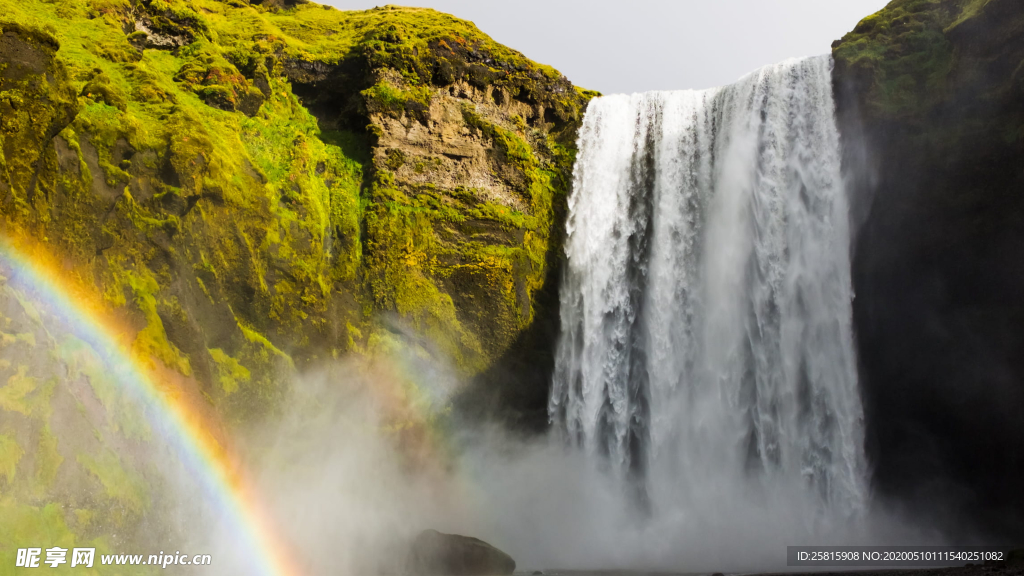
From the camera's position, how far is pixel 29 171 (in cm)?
1334

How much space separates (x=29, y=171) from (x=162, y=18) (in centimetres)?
1056

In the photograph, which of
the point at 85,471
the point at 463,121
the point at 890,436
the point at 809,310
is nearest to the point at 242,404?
the point at 85,471

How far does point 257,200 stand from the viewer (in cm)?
1869

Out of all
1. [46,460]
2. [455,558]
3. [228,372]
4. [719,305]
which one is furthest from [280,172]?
[719,305]

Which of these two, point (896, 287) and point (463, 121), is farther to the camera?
point (463, 121)

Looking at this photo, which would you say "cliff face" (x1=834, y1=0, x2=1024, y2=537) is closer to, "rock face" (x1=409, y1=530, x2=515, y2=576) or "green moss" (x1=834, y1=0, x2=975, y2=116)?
"green moss" (x1=834, y1=0, x2=975, y2=116)

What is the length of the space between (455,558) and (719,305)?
457 inches

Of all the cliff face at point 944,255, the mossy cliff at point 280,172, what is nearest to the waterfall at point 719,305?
the cliff face at point 944,255

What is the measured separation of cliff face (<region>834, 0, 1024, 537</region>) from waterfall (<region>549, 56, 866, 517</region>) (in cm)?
94

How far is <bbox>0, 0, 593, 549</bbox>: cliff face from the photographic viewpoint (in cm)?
1305

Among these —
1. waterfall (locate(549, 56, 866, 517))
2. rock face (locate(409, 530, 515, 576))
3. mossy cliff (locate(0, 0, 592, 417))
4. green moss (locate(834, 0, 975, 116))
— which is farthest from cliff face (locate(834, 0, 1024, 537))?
rock face (locate(409, 530, 515, 576))

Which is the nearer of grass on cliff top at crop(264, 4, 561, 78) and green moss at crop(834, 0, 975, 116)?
green moss at crop(834, 0, 975, 116)

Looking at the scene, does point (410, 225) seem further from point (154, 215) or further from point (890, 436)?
point (890, 436)

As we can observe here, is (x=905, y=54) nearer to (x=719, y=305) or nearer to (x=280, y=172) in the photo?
(x=719, y=305)
